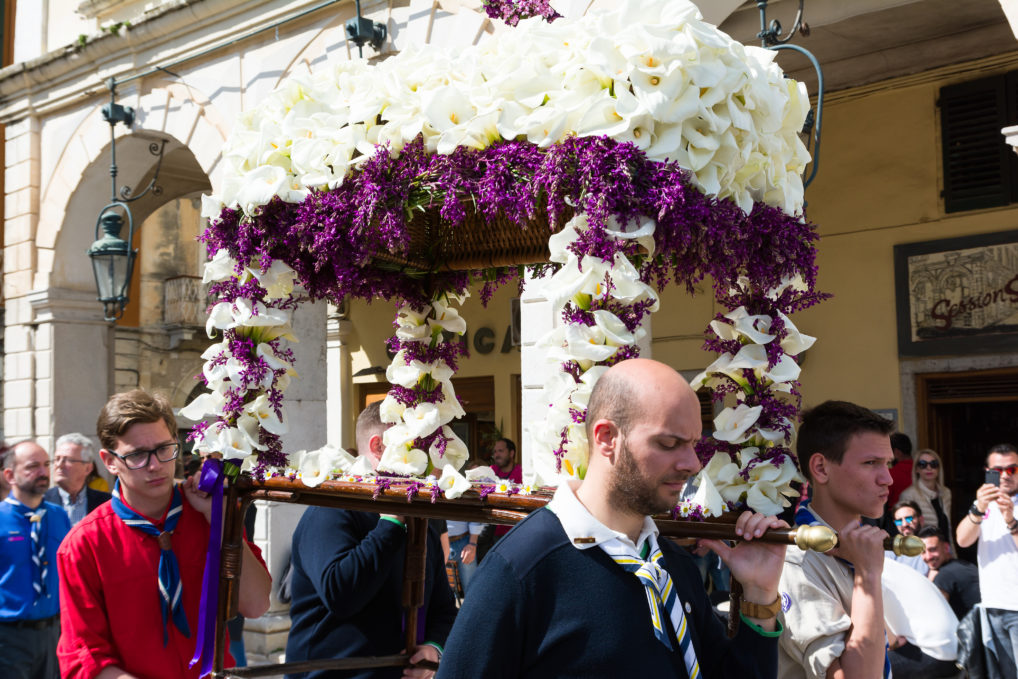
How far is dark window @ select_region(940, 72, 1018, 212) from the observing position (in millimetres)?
9203

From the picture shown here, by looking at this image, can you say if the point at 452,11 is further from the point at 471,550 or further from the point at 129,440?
the point at 129,440

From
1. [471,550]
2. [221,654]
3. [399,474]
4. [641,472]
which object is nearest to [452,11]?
[471,550]

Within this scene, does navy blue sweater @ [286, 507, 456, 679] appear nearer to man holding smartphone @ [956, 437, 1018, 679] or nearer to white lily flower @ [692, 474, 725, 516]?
white lily flower @ [692, 474, 725, 516]

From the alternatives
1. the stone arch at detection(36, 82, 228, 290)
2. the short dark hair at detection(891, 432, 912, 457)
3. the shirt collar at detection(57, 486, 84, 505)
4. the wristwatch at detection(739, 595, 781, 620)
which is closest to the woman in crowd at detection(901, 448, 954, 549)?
the short dark hair at detection(891, 432, 912, 457)

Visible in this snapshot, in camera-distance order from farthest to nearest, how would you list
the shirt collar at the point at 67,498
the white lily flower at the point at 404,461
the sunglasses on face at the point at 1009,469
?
1. the shirt collar at the point at 67,498
2. the sunglasses on face at the point at 1009,469
3. the white lily flower at the point at 404,461

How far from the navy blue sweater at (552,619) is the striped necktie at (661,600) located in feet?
0.05

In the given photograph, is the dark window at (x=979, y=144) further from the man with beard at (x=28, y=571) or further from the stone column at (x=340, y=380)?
the stone column at (x=340, y=380)

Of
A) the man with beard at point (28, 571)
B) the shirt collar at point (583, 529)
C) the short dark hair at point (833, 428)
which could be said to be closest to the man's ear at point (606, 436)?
the shirt collar at point (583, 529)

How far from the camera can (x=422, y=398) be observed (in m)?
4.19

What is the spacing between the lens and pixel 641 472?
224 centimetres

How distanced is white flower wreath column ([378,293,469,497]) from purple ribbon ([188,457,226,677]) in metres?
0.59

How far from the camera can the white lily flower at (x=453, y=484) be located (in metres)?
3.13

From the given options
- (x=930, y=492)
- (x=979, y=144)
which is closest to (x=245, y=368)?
(x=930, y=492)

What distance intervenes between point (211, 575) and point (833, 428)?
213cm
